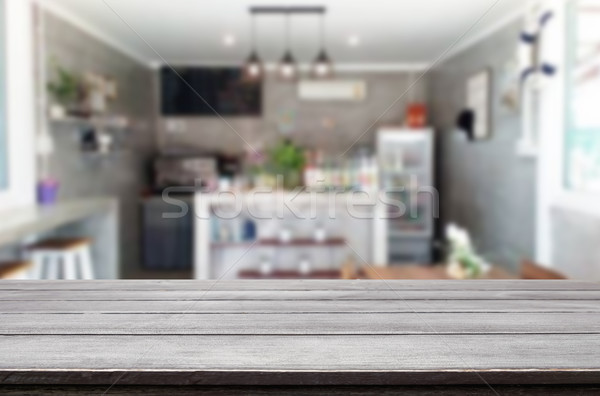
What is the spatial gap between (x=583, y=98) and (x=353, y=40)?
199cm

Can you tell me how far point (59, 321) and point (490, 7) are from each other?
3.15m

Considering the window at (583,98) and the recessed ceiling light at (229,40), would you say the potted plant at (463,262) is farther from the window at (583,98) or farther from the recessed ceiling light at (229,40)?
the recessed ceiling light at (229,40)

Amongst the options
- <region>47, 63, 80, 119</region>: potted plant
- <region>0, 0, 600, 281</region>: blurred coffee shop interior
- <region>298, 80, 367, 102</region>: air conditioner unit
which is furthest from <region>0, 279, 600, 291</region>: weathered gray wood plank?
<region>298, 80, 367, 102</region>: air conditioner unit

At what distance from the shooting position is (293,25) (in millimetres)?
4012

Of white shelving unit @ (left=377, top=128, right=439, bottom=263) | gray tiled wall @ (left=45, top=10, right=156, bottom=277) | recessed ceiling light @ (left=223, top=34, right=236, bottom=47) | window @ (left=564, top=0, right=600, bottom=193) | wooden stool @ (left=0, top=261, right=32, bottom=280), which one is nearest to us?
wooden stool @ (left=0, top=261, right=32, bottom=280)

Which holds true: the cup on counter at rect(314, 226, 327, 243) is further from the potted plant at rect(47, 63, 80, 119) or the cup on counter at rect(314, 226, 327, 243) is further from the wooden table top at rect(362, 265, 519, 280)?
the potted plant at rect(47, 63, 80, 119)

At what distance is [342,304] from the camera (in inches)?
33.0

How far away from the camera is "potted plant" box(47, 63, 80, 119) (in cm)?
323

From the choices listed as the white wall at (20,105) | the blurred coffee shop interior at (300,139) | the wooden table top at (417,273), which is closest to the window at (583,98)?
the blurred coffee shop interior at (300,139)

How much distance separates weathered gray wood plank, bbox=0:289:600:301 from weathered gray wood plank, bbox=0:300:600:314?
0.06 ft

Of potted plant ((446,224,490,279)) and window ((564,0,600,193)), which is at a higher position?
window ((564,0,600,193))

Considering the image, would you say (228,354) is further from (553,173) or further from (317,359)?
(553,173)

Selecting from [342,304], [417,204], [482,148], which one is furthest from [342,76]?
[342,304]

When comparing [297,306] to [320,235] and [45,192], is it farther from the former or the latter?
[320,235]
